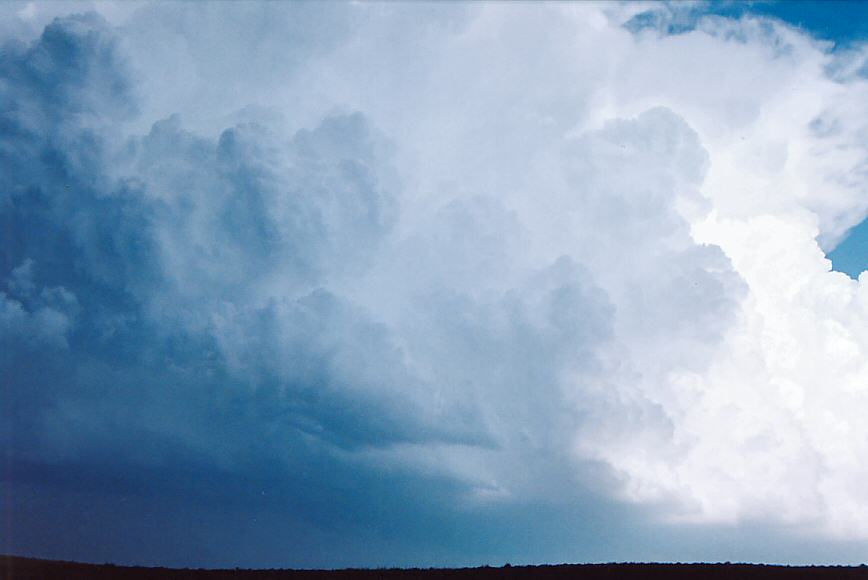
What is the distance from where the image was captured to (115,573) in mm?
55781

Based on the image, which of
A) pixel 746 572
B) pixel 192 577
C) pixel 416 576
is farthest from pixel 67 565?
pixel 746 572

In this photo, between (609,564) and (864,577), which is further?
(609,564)

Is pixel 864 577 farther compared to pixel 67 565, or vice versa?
pixel 67 565

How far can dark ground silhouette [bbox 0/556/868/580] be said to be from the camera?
53.4 m

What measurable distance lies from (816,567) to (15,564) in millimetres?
56588

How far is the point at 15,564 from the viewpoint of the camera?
55812mm

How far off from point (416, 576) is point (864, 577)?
29.9m

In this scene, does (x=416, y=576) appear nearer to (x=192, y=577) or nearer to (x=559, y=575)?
(x=559, y=575)

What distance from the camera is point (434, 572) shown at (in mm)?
55781

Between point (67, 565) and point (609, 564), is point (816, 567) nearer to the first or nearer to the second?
point (609, 564)

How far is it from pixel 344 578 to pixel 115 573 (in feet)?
54.3

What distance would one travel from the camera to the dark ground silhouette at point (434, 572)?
53438mm

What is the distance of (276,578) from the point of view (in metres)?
55.4

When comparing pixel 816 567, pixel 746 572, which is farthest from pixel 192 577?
pixel 816 567
